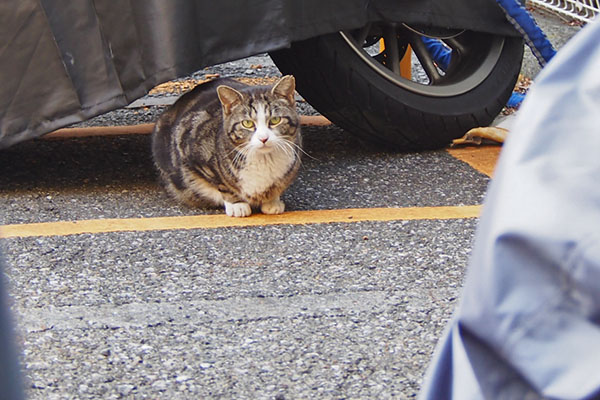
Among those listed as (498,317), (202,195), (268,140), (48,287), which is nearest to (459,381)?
(498,317)

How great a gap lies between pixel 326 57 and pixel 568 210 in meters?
3.19

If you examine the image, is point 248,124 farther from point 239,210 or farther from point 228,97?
point 239,210

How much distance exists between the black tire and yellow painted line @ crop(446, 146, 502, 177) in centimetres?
11

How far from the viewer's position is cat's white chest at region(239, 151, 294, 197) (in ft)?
11.7

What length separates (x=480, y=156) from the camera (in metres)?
4.31

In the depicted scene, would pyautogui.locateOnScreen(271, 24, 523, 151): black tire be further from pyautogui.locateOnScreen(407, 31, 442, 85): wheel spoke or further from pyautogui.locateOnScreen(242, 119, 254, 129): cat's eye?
pyautogui.locateOnScreen(242, 119, 254, 129): cat's eye

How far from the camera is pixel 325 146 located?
4.61 meters

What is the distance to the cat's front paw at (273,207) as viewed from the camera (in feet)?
11.9

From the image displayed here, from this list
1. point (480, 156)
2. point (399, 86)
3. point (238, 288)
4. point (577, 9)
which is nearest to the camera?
point (238, 288)

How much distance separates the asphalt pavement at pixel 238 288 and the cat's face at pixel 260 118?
335 millimetres

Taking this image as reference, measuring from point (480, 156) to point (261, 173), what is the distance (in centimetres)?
133

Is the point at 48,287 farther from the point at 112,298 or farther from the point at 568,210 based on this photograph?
the point at 568,210

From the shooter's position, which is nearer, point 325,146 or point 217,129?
point 217,129

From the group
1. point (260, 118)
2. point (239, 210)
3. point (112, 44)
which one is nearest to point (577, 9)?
point (260, 118)
